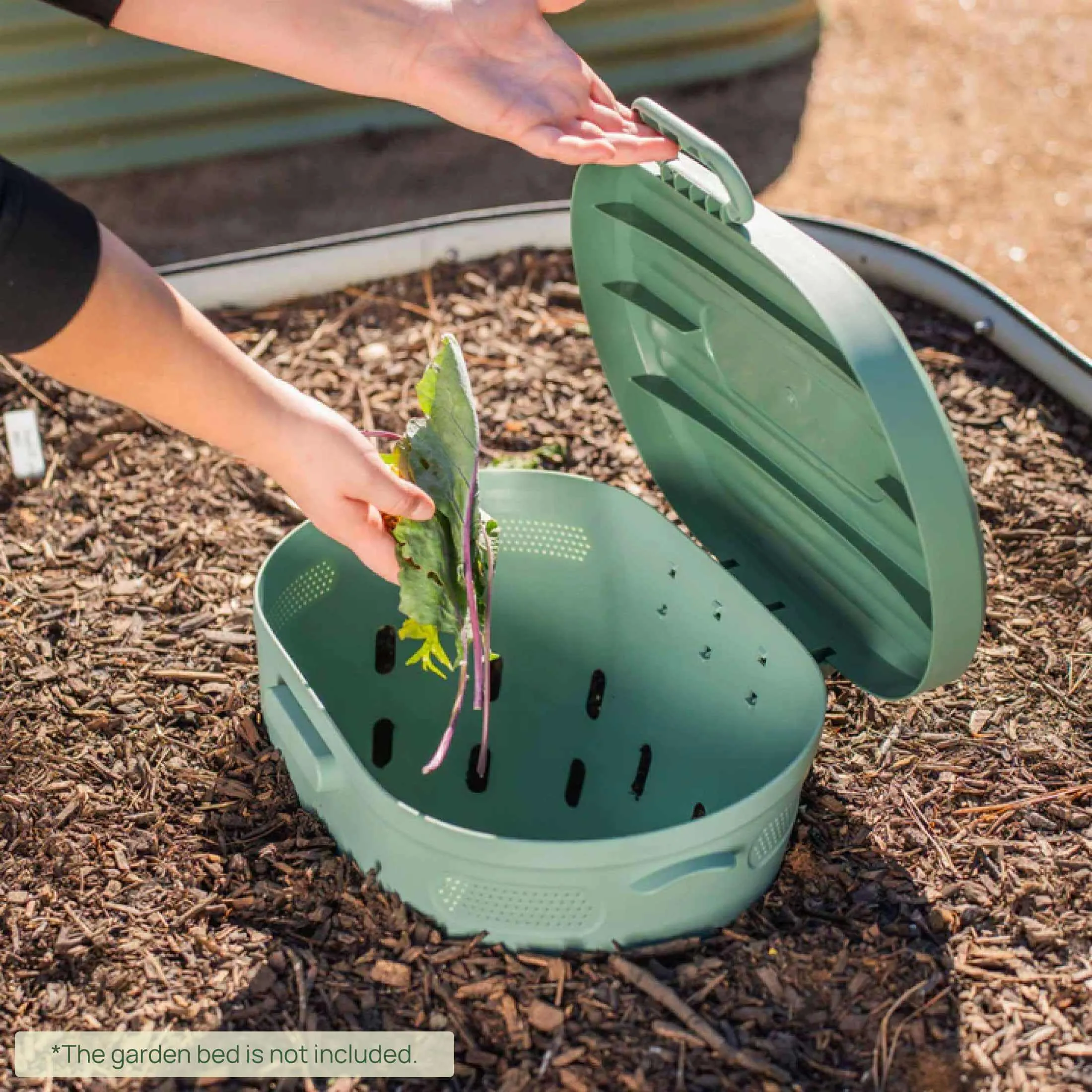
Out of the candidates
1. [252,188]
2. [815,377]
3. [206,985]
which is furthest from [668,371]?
[252,188]

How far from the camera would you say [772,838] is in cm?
194

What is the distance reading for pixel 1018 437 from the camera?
3.04 meters

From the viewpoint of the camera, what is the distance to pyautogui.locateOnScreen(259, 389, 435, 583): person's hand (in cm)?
179

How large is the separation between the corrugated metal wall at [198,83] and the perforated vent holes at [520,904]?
3.20m

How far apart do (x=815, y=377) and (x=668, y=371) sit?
45cm

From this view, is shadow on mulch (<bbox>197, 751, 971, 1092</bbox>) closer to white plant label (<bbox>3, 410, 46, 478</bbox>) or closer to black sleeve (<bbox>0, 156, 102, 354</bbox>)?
black sleeve (<bbox>0, 156, 102, 354</bbox>)

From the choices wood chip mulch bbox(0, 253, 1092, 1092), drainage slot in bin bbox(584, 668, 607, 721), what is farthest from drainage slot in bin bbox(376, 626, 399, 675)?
drainage slot in bin bbox(584, 668, 607, 721)

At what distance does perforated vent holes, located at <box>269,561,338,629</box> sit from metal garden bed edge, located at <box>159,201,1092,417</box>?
134 cm

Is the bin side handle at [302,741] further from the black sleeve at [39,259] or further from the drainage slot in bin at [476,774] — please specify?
the black sleeve at [39,259]

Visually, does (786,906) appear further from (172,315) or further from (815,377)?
(172,315)

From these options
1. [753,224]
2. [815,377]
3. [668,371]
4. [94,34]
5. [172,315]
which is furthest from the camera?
[94,34]

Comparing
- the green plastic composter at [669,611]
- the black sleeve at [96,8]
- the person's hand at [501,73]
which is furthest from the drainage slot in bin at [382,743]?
the black sleeve at [96,8]

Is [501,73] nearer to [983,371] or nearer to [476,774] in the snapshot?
[476,774]

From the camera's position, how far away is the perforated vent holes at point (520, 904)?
71.1 inches
